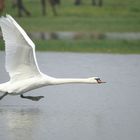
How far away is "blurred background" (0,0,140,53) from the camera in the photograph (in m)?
22.6

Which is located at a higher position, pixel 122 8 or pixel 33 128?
pixel 33 128

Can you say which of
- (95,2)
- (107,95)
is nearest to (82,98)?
(107,95)

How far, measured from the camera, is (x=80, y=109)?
12953 millimetres

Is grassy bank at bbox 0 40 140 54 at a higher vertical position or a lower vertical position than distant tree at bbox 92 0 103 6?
higher

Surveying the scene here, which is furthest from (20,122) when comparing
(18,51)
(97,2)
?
(97,2)

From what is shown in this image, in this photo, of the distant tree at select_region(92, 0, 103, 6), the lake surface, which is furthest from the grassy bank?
the distant tree at select_region(92, 0, 103, 6)

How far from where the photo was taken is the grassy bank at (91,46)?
21.8m

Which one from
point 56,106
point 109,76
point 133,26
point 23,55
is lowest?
point 133,26

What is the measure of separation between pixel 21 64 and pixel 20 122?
51.7 inches

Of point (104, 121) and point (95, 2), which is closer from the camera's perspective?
point (104, 121)

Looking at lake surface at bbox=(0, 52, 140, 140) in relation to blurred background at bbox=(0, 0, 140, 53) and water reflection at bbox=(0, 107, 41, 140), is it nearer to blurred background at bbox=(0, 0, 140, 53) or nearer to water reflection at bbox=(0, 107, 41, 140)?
water reflection at bbox=(0, 107, 41, 140)

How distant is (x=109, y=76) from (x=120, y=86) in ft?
4.48

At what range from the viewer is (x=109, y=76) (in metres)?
16.9

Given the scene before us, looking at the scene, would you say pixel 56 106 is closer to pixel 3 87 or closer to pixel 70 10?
pixel 3 87
